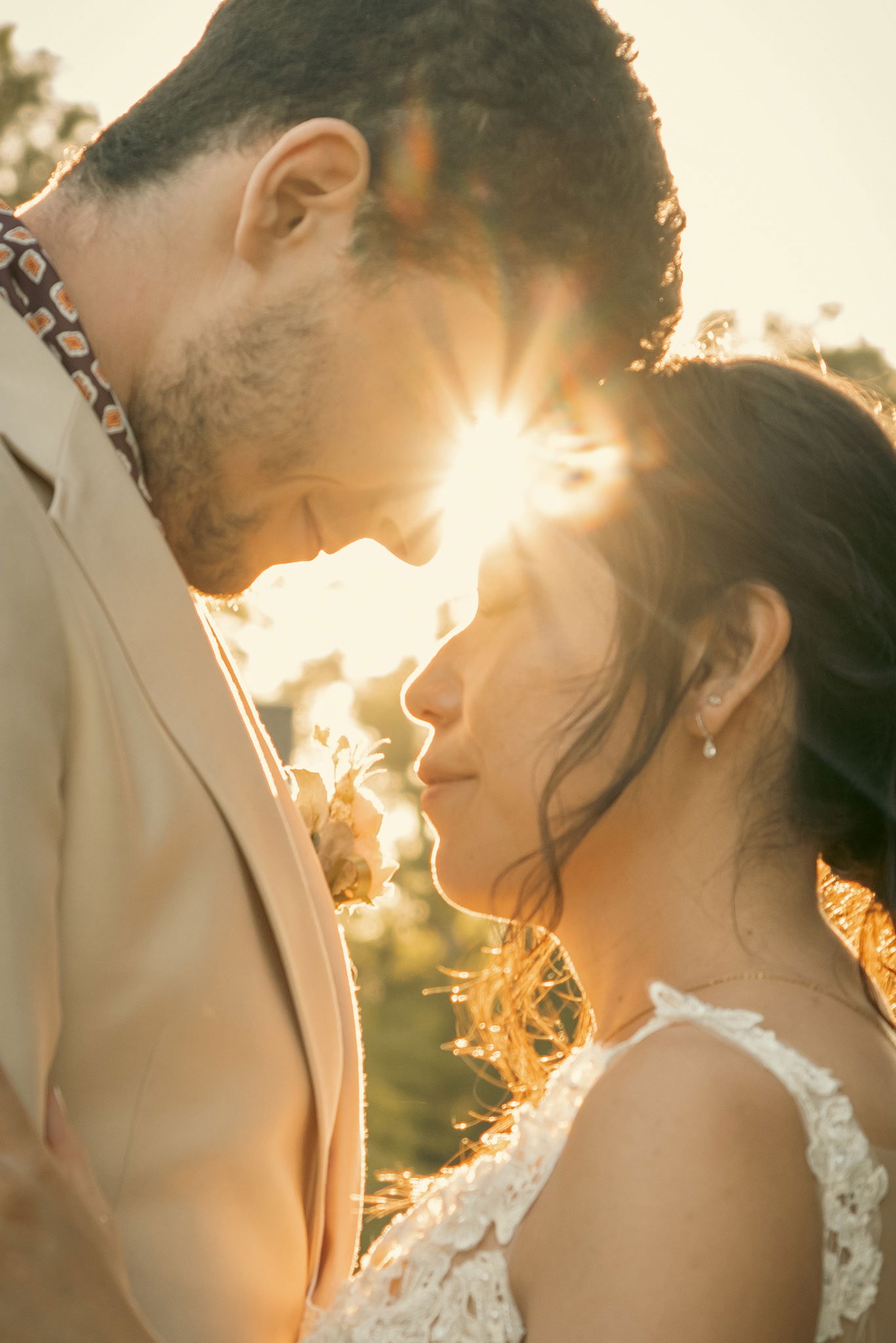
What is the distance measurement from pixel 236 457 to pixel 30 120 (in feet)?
50.0

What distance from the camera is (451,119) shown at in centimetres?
253

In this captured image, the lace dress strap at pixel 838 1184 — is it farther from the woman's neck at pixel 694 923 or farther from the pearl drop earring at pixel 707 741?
the pearl drop earring at pixel 707 741

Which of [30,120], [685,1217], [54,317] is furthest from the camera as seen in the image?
[30,120]

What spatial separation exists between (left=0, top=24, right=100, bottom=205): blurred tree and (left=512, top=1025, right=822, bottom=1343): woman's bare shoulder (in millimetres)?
15556

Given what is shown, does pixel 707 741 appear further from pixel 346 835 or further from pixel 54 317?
pixel 54 317

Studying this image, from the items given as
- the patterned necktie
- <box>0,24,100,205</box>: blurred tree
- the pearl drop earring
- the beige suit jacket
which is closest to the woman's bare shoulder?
the beige suit jacket

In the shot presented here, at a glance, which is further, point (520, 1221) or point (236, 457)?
point (236, 457)

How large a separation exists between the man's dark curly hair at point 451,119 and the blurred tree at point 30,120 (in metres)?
14.2

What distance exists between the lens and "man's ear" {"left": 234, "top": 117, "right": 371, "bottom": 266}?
240 cm

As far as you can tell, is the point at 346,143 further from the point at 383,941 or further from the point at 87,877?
the point at 383,941

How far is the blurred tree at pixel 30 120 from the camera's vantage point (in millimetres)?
15461

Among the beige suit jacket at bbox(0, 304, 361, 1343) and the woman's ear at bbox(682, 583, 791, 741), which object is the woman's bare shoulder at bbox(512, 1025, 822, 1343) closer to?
the beige suit jacket at bbox(0, 304, 361, 1343)

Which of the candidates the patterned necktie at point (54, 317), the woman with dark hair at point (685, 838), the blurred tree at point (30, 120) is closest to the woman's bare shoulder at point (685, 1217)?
the woman with dark hair at point (685, 838)

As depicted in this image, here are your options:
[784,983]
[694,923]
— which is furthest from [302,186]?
[784,983]
